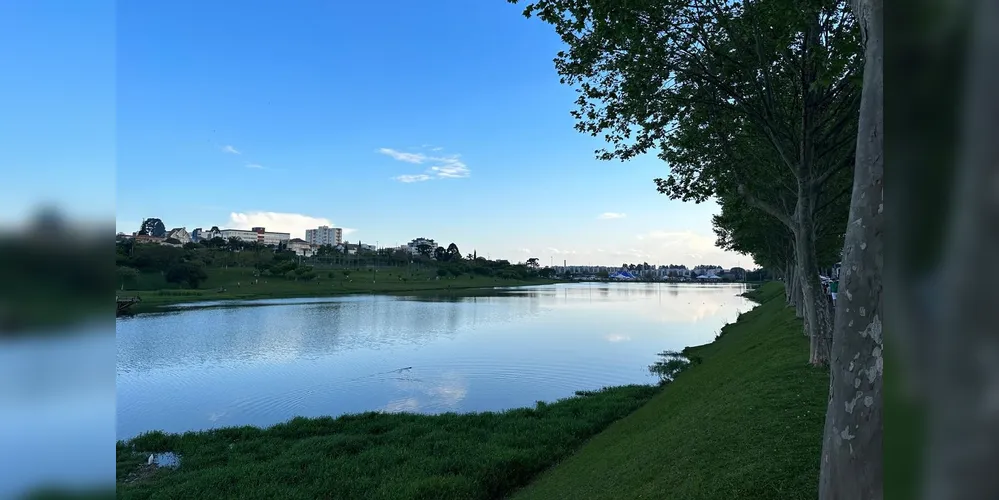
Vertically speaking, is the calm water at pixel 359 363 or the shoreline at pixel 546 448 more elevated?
the shoreline at pixel 546 448

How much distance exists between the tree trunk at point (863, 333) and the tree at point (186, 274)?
98901mm

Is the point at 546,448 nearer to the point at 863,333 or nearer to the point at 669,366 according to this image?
the point at 863,333

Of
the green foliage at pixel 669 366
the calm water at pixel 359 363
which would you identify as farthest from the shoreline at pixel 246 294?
the green foliage at pixel 669 366

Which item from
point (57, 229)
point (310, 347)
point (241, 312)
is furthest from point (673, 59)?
point (241, 312)

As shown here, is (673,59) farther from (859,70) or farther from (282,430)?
(282,430)

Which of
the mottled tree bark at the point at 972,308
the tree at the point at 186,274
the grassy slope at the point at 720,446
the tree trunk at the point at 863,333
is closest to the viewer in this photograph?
the mottled tree bark at the point at 972,308

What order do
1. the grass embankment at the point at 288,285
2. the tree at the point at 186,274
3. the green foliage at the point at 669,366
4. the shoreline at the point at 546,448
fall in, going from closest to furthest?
the shoreline at the point at 546,448 < the green foliage at the point at 669,366 < the grass embankment at the point at 288,285 < the tree at the point at 186,274

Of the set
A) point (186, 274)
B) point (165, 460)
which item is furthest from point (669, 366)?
point (186, 274)

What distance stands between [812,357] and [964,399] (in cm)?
1496

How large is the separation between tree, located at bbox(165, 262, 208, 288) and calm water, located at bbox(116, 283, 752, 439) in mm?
38842

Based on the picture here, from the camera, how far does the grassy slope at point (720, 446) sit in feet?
23.7

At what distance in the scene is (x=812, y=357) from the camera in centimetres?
1373

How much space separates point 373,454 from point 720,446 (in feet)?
30.5

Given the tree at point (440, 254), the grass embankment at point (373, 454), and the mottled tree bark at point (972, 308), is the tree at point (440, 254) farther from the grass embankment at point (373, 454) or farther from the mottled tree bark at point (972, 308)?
the mottled tree bark at point (972, 308)
